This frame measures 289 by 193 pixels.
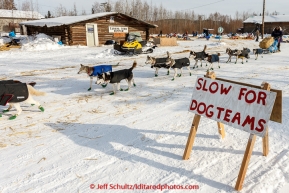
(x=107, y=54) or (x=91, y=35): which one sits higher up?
(x=91, y=35)

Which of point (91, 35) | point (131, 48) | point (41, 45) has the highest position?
point (91, 35)

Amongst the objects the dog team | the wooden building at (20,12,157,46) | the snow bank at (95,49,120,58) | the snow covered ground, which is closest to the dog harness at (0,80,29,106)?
the dog team

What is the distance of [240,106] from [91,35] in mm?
23028

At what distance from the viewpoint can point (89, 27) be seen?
77.5 ft

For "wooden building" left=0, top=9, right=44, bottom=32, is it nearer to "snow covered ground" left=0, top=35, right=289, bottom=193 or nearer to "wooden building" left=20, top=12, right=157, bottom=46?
"wooden building" left=20, top=12, right=157, bottom=46

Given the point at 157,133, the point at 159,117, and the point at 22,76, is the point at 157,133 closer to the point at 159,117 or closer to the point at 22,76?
the point at 159,117

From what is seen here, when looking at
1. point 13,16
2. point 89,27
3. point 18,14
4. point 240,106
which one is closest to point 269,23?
point 89,27

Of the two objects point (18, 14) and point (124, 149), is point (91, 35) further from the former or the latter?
point (18, 14)

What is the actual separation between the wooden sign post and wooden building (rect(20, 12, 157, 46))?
20909 mm

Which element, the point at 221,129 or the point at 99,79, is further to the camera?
the point at 99,79

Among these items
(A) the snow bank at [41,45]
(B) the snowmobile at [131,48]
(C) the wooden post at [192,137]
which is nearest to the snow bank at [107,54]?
(B) the snowmobile at [131,48]

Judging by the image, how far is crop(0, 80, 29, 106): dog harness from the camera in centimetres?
476

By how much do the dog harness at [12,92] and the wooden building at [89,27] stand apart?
18.3 meters

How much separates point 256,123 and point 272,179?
776 millimetres
